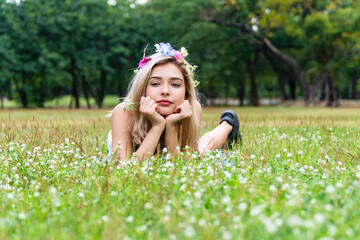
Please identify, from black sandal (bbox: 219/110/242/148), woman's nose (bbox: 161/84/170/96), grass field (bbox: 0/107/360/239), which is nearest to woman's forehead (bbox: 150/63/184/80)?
woman's nose (bbox: 161/84/170/96)

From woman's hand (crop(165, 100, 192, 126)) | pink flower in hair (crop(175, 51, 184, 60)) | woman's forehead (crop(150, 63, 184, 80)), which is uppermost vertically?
pink flower in hair (crop(175, 51, 184, 60))

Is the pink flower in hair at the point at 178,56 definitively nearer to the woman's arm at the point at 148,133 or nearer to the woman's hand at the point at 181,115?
the woman's hand at the point at 181,115

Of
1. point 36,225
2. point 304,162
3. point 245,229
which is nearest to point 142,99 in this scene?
point 304,162

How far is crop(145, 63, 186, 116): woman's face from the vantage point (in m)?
4.30

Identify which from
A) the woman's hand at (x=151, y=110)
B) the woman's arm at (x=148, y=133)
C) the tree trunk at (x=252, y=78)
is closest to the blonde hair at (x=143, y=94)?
the woman's arm at (x=148, y=133)

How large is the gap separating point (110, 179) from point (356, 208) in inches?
70.9

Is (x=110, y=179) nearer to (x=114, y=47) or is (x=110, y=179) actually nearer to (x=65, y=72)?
(x=114, y=47)

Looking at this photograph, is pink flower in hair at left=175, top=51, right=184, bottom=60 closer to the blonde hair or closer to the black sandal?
the blonde hair

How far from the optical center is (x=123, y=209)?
237 centimetres

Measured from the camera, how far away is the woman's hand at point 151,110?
4.11m

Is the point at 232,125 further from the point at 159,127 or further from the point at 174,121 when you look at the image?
the point at 159,127

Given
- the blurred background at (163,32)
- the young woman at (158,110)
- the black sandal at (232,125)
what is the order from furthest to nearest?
the blurred background at (163,32) < the black sandal at (232,125) < the young woman at (158,110)

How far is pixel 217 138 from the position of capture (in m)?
4.94

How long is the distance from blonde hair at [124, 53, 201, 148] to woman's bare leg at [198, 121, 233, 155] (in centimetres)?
24
